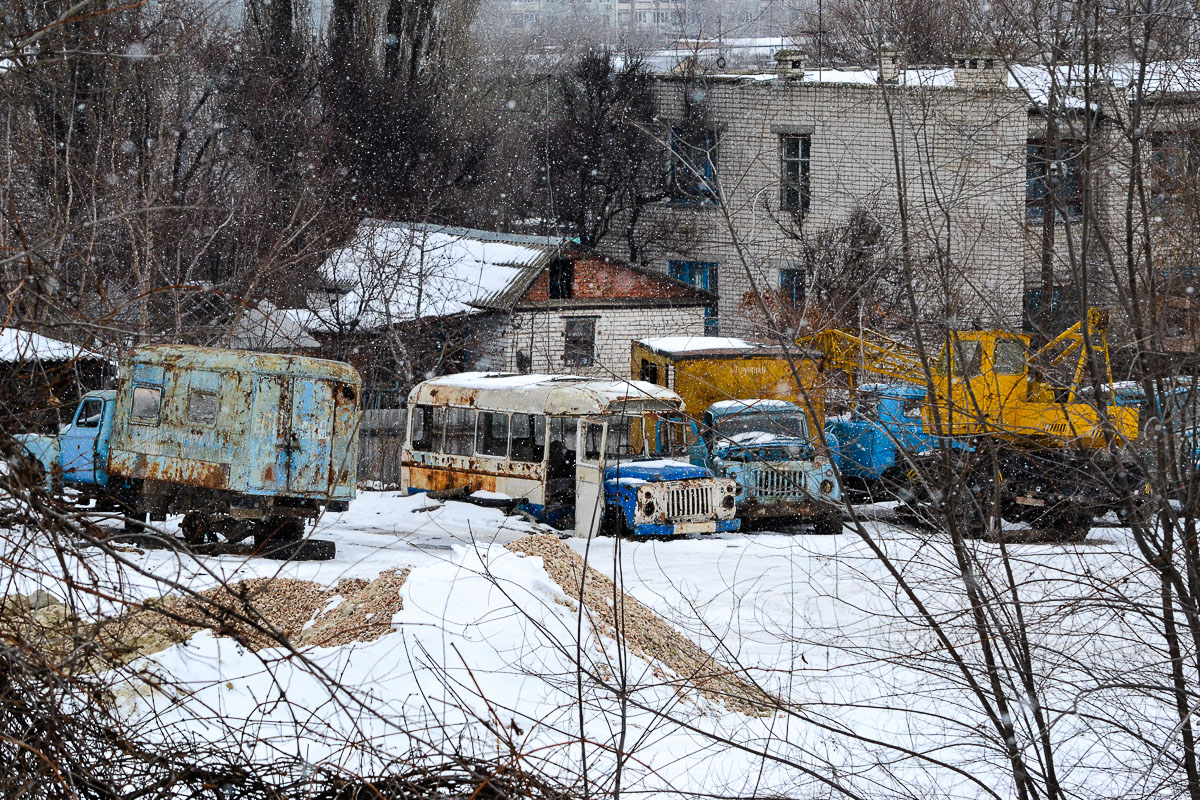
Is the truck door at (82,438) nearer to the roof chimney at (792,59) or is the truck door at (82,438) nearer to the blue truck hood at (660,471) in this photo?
the blue truck hood at (660,471)

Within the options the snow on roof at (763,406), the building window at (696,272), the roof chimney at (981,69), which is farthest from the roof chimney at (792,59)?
the roof chimney at (981,69)

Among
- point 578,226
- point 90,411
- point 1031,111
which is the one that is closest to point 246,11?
point 578,226

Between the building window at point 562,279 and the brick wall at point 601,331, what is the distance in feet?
1.36

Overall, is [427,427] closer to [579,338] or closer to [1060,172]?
[579,338]

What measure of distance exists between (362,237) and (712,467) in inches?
433

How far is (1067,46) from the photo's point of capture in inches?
205

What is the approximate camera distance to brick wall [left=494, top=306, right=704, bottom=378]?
26938 millimetres

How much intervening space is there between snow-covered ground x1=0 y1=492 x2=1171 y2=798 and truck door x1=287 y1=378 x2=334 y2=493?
317 cm

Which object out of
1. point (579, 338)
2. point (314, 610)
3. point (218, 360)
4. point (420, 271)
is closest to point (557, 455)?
point (218, 360)

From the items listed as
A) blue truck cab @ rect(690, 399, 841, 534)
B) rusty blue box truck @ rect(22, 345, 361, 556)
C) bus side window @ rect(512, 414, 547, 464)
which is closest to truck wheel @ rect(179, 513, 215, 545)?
rusty blue box truck @ rect(22, 345, 361, 556)

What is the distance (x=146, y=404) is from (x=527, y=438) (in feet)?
16.7

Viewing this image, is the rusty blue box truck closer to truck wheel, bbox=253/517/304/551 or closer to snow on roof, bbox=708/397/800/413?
truck wheel, bbox=253/517/304/551

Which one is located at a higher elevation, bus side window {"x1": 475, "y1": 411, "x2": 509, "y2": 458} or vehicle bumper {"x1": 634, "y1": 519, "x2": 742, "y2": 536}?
bus side window {"x1": 475, "y1": 411, "x2": 509, "y2": 458}

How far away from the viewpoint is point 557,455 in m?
16.2
